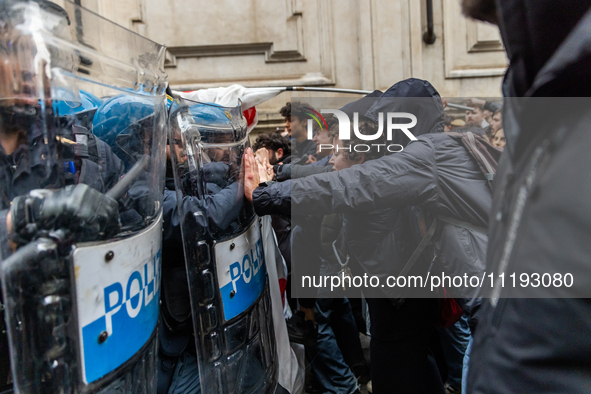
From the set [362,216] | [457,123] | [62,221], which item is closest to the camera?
[62,221]

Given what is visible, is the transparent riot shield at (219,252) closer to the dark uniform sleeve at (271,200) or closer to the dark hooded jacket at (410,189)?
the dark uniform sleeve at (271,200)

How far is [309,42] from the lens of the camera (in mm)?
5234

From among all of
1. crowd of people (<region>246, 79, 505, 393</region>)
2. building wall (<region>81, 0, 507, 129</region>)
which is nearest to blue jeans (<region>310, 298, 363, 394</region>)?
crowd of people (<region>246, 79, 505, 393</region>)

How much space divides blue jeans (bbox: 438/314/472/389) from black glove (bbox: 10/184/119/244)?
95.5 inches

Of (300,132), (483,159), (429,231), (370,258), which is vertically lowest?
(370,258)

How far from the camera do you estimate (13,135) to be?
2.29ft

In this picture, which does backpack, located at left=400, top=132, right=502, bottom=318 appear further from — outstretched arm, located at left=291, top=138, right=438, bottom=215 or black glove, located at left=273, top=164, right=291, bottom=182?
black glove, located at left=273, top=164, right=291, bottom=182

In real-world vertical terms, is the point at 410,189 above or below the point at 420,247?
above

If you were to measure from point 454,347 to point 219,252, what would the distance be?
2.06 meters

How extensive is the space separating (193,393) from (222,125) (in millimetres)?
949

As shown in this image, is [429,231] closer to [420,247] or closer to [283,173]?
[420,247]

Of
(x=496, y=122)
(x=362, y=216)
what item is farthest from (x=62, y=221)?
(x=496, y=122)

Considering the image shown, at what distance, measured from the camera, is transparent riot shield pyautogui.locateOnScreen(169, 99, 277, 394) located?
1.19 m

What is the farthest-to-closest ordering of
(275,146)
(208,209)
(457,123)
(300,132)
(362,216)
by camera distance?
(457,123) → (300,132) → (275,146) → (362,216) → (208,209)
